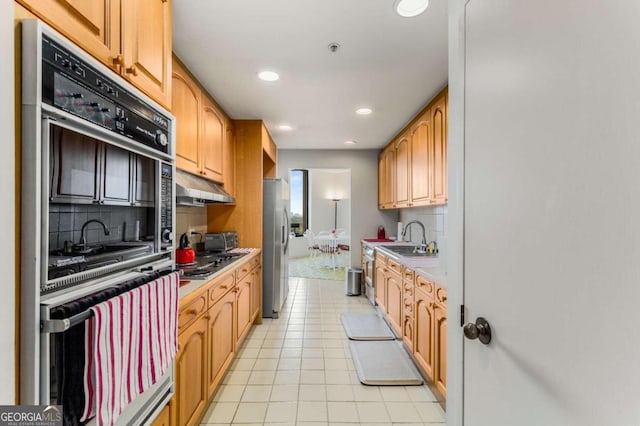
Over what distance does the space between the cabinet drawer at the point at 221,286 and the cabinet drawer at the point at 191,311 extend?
0.12 m

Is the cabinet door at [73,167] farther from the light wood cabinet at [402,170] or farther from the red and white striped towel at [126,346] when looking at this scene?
the light wood cabinet at [402,170]

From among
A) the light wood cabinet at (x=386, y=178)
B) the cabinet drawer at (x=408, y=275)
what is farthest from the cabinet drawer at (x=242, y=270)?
the light wood cabinet at (x=386, y=178)

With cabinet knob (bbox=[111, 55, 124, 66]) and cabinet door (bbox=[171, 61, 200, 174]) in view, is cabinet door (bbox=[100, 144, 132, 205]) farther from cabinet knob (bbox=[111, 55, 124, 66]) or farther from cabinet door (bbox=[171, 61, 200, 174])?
cabinet door (bbox=[171, 61, 200, 174])

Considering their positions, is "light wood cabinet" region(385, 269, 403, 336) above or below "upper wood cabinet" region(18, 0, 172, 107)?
below

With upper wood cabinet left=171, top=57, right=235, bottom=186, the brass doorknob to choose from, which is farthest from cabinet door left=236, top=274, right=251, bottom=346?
the brass doorknob

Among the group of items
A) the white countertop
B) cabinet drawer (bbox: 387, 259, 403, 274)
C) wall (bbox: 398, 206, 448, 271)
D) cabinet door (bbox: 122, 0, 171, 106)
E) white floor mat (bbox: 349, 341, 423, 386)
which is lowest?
white floor mat (bbox: 349, 341, 423, 386)

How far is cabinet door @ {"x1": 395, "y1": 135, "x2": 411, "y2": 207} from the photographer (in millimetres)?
3543

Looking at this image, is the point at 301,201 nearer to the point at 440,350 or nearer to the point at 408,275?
the point at 408,275

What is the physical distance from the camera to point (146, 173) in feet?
3.93

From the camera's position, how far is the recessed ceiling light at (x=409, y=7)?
1496 mm

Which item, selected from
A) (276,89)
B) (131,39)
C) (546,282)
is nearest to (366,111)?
(276,89)

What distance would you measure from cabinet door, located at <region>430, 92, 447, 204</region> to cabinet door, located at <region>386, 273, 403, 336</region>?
34.7 inches

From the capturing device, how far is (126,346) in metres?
0.94

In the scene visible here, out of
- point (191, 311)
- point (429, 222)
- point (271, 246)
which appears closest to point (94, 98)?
point (191, 311)
